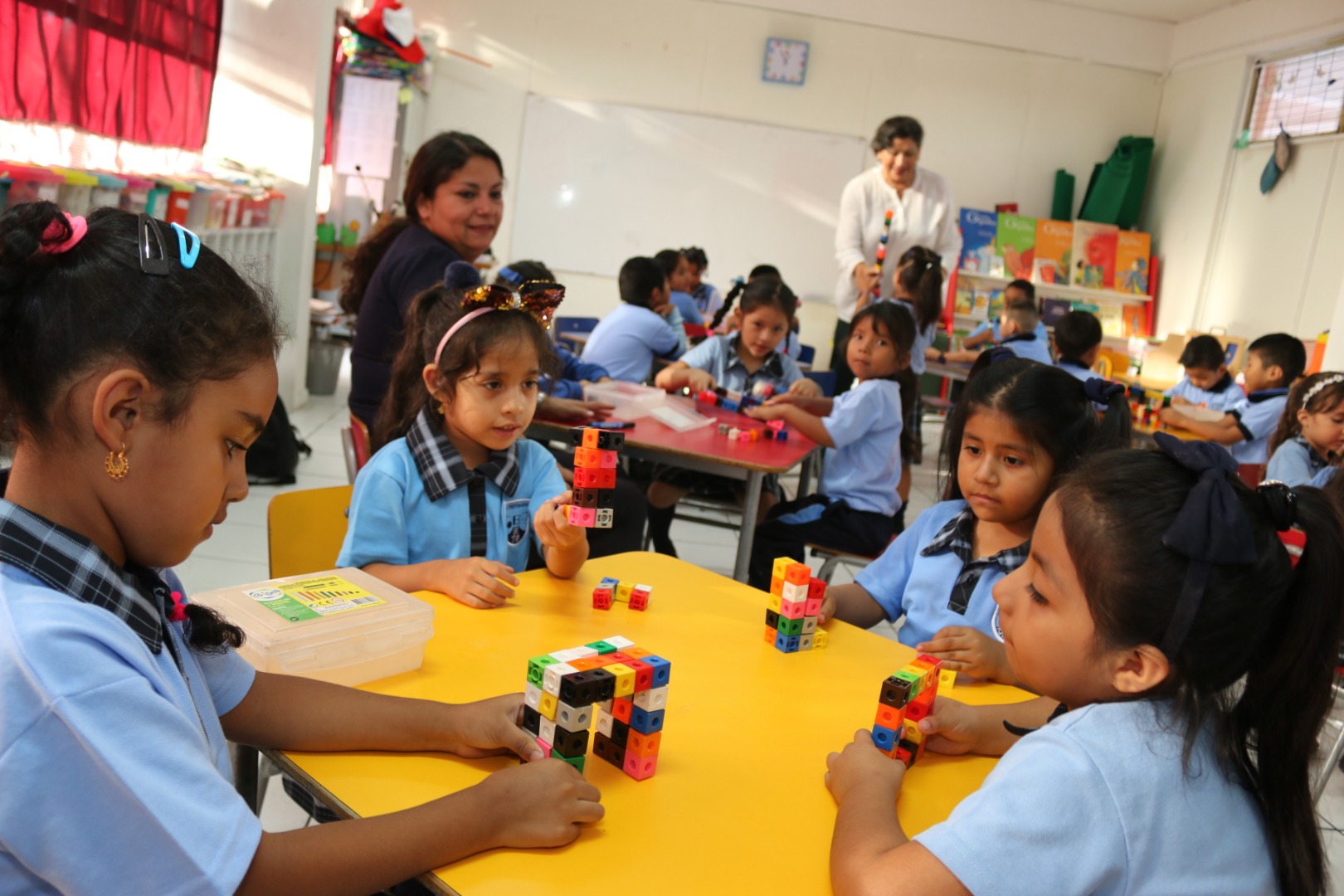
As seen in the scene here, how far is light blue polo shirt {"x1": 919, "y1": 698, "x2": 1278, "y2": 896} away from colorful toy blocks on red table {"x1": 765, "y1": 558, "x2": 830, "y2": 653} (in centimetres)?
51

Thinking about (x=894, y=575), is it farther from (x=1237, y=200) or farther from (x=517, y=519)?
(x=1237, y=200)

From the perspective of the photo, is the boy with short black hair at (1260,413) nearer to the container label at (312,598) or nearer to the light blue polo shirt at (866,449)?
the light blue polo shirt at (866,449)

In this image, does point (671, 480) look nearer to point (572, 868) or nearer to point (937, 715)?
point (937, 715)

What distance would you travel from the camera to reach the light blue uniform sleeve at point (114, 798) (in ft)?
2.22

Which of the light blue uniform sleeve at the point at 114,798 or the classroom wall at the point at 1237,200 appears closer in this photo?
the light blue uniform sleeve at the point at 114,798

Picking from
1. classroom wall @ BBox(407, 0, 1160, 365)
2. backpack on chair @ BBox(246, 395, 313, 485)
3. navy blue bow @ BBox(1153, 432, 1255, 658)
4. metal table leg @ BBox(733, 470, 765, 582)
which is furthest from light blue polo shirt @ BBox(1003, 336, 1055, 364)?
navy blue bow @ BBox(1153, 432, 1255, 658)

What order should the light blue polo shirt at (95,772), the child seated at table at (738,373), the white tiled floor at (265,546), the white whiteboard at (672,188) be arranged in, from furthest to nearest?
the white whiteboard at (672,188)
the child seated at table at (738,373)
the white tiled floor at (265,546)
the light blue polo shirt at (95,772)

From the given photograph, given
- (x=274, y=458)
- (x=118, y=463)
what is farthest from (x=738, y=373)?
(x=118, y=463)

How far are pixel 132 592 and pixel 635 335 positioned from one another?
145 inches

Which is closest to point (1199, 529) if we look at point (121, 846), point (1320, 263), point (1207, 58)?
point (121, 846)

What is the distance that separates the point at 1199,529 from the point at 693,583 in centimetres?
92

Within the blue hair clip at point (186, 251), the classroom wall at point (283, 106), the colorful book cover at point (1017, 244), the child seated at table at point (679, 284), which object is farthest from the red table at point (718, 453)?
the colorful book cover at point (1017, 244)

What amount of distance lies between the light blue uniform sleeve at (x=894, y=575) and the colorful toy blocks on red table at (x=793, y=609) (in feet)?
1.24

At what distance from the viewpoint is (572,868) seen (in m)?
0.87
